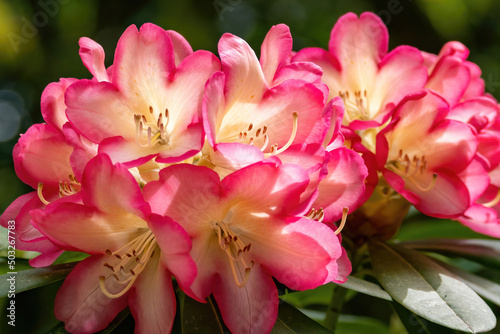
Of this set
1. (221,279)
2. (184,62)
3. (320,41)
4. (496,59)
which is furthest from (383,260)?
(496,59)

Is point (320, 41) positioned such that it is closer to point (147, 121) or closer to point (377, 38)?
point (377, 38)

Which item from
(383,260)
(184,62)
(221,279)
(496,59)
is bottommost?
(496,59)

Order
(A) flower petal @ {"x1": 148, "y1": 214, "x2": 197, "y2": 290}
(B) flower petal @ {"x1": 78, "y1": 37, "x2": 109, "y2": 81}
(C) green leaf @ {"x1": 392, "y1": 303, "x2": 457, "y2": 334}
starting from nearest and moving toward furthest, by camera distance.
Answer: (A) flower petal @ {"x1": 148, "y1": 214, "x2": 197, "y2": 290} → (B) flower petal @ {"x1": 78, "y1": 37, "x2": 109, "y2": 81} → (C) green leaf @ {"x1": 392, "y1": 303, "x2": 457, "y2": 334}

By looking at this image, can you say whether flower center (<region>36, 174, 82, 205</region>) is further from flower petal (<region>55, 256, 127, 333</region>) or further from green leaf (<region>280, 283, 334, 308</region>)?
green leaf (<region>280, 283, 334, 308</region>)

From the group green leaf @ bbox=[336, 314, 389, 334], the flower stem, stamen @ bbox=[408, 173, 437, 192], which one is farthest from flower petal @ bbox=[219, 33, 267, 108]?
green leaf @ bbox=[336, 314, 389, 334]

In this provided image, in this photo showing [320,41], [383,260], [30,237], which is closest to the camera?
[30,237]

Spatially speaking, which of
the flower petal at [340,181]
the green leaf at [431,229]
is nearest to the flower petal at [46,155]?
the flower petal at [340,181]

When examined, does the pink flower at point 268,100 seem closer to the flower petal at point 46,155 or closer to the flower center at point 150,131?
the flower center at point 150,131

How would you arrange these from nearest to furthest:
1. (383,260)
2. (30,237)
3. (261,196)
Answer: (261,196), (30,237), (383,260)

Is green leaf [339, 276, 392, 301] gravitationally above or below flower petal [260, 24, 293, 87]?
below
